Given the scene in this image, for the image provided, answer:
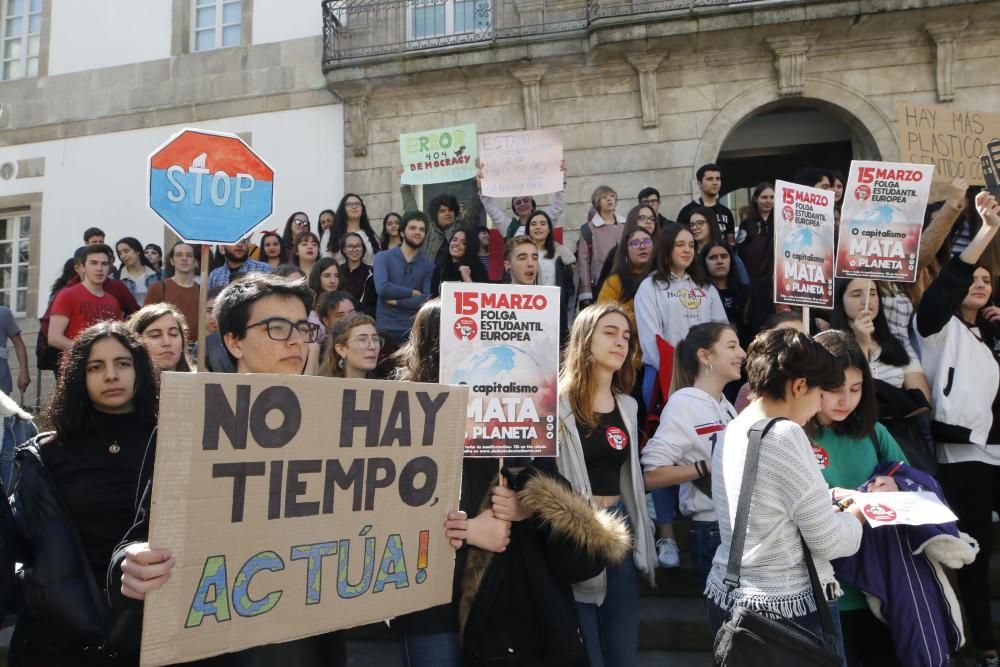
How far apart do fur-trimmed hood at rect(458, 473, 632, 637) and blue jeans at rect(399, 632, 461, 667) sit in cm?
5

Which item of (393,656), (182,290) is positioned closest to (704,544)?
(393,656)

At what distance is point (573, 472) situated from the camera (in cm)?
307

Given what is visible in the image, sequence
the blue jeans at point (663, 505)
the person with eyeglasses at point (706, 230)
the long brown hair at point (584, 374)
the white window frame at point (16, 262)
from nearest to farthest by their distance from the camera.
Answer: the long brown hair at point (584, 374)
the blue jeans at point (663, 505)
the person with eyeglasses at point (706, 230)
the white window frame at point (16, 262)

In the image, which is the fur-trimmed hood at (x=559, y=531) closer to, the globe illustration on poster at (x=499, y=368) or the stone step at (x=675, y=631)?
the globe illustration on poster at (x=499, y=368)

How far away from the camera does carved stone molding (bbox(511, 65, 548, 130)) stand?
1157 centimetres

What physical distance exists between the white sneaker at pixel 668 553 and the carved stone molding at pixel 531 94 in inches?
326

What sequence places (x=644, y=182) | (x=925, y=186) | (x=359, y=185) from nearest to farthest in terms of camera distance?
(x=925, y=186) → (x=644, y=182) → (x=359, y=185)

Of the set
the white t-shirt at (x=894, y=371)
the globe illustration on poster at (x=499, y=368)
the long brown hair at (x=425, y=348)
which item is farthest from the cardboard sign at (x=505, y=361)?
the white t-shirt at (x=894, y=371)

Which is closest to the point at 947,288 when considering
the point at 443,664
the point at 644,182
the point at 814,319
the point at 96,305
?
the point at 814,319

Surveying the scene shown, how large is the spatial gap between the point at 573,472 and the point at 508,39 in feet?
31.8

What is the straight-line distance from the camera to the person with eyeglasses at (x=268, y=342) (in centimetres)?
207

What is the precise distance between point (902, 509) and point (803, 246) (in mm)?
2504

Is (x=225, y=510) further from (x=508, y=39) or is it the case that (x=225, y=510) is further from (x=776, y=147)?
(x=776, y=147)

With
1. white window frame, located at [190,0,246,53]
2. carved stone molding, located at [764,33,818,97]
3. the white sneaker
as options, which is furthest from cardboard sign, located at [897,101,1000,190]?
white window frame, located at [190,0,246,53]
